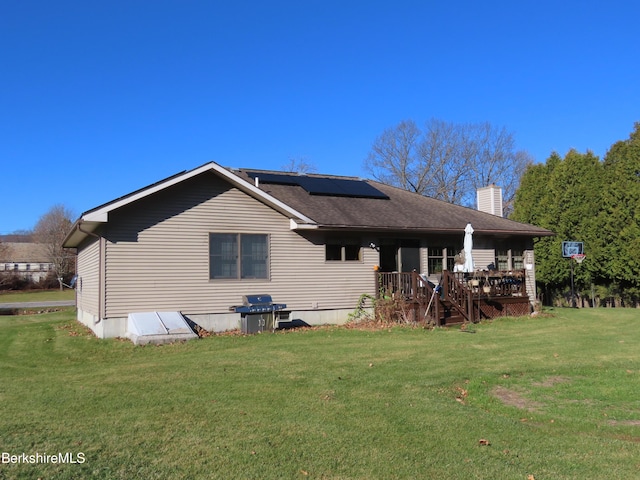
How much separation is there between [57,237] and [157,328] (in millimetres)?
50054

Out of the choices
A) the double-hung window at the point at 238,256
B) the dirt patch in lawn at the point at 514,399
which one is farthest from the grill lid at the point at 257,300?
the dirt patch in lawn at the point at 514,399

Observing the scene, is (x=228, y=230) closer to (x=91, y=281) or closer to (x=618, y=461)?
(x=91, y=281)

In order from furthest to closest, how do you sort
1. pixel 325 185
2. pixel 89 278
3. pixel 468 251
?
pixel 325 185 < pixel 468 251 < pixel 89 278

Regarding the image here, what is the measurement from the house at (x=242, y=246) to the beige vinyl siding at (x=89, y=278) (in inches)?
1.5

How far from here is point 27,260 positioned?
64.2 meters

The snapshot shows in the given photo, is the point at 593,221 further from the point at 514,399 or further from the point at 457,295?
the point at 514,399

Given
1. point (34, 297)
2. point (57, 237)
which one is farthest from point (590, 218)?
point (57, 237)

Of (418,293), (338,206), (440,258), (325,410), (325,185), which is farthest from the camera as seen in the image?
(325,185)

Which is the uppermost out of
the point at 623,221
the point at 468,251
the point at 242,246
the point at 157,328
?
the point at 623,221

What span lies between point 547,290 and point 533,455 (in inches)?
849

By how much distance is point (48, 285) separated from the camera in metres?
51.5

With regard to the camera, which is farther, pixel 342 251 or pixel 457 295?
pixel 342 251

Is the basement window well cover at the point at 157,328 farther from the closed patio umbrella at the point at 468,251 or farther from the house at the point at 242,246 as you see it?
the closed patio umbrella at the point at 468,251

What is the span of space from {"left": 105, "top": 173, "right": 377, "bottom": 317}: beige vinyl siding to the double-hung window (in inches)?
5.9
